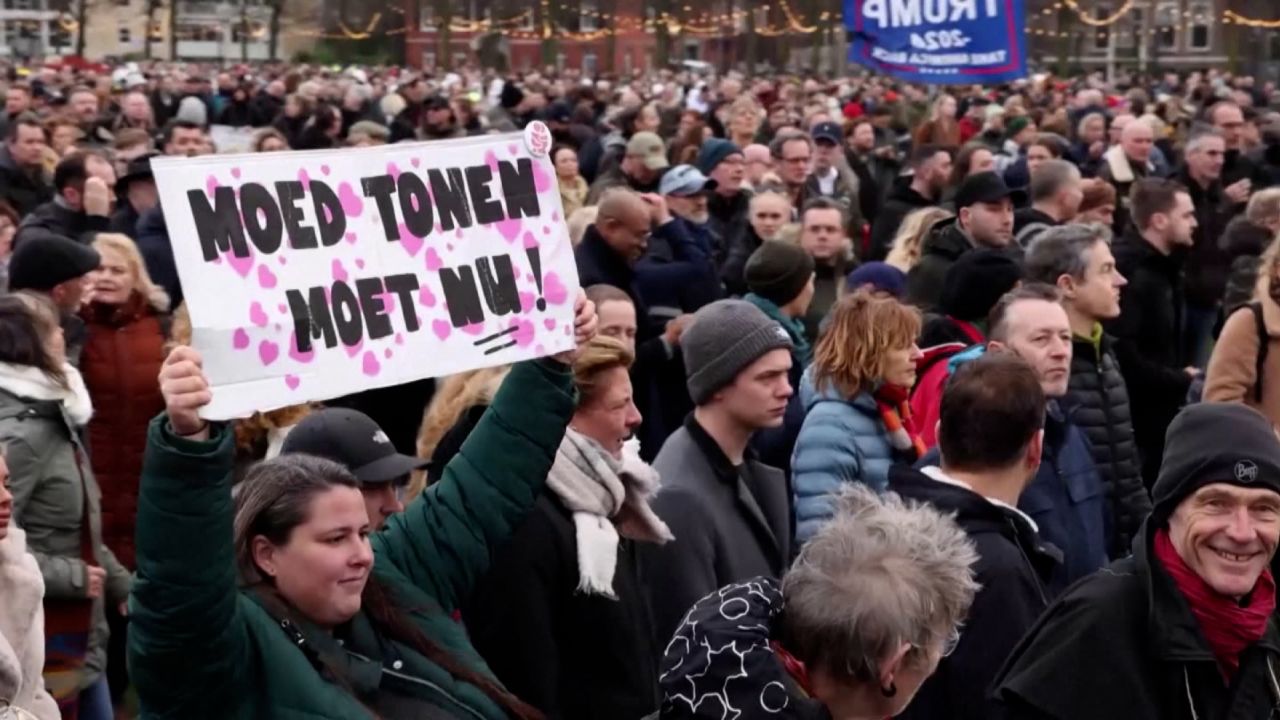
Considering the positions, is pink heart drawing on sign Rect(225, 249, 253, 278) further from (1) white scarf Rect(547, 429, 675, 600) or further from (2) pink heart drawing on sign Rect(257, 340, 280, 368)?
(1) white scarf Rect(547, 429, 675, 600)

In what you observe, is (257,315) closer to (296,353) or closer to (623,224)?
(296,353)

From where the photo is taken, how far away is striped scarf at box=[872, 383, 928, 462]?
559 cm

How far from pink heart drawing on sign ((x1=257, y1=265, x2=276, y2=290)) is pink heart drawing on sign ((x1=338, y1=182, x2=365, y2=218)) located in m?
0.27

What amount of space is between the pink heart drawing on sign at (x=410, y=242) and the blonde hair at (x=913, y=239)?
4898 mm

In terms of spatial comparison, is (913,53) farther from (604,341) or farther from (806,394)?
(604,341)

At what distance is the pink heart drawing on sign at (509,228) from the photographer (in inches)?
150

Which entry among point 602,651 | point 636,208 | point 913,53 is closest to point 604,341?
point 602,651

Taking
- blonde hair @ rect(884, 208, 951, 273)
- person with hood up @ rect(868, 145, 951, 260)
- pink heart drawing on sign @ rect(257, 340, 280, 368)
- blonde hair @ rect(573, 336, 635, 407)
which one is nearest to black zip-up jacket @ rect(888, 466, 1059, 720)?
blonde hair @ rect(573, 336, 635, 407)

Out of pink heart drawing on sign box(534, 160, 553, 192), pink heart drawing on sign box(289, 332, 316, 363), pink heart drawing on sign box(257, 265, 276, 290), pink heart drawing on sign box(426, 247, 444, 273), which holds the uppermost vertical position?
pink heart drawing on sign box(534, 160, 553, 192)

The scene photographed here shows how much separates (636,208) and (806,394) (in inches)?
89.5

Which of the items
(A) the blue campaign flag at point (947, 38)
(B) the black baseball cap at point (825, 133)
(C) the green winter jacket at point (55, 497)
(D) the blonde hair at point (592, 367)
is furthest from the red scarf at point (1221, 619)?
(B) the black baseball cap at point (825, 133)

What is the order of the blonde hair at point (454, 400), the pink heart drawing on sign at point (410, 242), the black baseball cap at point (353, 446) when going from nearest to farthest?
the pink heart drawing on sign at point (410, 242)
the black baseball cap at point (353, 446)
the blonde hair at point (454, 400)

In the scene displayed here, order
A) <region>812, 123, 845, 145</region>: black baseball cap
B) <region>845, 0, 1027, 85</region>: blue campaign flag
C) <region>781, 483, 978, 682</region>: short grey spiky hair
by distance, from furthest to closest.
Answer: <region>812, 123, 845, 145</region>: black baseball cap → <region>845, 0, 1027, 85</region>: blue campaign flag → <region>781, 483, 978, 682</region>: short grey spiky hair

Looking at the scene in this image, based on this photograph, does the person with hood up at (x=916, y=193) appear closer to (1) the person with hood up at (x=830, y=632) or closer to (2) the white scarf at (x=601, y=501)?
(2) the white scarf at (x=601, y=501)
